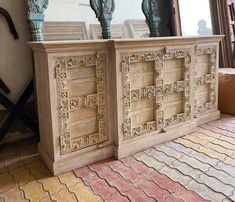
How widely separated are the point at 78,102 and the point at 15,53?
943 mm

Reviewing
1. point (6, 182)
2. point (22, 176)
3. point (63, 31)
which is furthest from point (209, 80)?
point (6, 182)

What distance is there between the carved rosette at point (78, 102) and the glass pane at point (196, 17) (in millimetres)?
1913

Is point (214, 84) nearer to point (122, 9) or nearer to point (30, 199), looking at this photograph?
point (122, 9)

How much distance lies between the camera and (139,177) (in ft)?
6.01

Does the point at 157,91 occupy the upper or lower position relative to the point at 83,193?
upper

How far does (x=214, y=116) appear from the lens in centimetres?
297

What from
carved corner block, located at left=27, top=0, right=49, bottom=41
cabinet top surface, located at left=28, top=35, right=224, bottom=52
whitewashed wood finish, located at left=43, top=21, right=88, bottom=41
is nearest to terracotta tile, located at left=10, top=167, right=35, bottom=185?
cabinet top surface, located at left=28, top=35, right=224, bottom=52

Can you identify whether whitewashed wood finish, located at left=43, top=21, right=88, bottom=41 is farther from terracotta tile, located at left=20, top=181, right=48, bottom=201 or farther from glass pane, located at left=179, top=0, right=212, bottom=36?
glass pane, located at left=179, top=0, right=212, bottom=36

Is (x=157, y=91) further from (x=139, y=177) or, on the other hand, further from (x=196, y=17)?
(x=196, y=17)

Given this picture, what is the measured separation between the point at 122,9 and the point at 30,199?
210 cm

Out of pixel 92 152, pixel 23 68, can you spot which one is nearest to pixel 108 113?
pixel 92 152

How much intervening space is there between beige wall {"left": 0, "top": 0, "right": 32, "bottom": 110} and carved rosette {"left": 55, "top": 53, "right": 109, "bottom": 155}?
0.84 metres

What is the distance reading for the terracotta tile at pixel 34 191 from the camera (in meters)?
1.64

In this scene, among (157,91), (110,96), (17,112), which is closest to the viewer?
(110,96)
